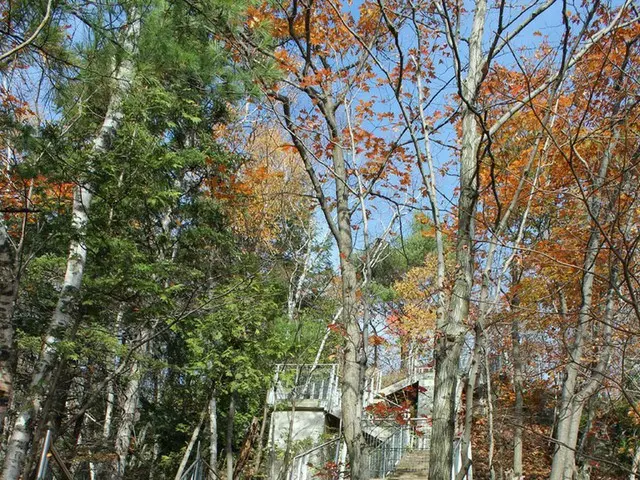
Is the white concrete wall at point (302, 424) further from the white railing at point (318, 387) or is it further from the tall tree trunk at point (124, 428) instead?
the tall tree trunk at point (124, 428)

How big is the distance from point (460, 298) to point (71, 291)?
15.2 feet

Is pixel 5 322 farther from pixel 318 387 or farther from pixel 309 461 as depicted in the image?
pixel 318 387

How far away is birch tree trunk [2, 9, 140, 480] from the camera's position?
491 centimetres

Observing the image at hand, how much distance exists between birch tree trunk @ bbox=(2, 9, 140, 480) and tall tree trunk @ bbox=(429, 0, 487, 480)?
2.78 m

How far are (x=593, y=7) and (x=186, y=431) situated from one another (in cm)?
1010

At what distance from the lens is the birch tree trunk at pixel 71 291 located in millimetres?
4914

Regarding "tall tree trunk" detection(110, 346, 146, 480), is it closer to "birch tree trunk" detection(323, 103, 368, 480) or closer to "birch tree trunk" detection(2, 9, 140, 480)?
"birch tree trunk" detection(2, 9, 140, 480)

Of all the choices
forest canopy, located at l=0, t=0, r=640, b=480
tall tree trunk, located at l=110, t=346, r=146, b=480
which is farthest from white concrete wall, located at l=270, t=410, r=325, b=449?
tall tree trunk, located at l=110, t=346, r=146, b=480

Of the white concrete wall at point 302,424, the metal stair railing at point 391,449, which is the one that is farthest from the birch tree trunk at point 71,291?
the metal stair railing at point 391,449

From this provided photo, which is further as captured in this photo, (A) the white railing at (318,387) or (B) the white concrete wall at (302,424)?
(B) the white concrete wall at (302,424)

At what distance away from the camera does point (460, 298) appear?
283cm

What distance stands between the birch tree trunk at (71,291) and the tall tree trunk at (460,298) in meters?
2.78

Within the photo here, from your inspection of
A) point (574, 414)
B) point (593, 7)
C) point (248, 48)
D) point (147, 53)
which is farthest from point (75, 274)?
point (574, 414)

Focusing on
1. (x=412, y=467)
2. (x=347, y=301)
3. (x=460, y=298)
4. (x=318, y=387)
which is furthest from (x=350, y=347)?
(x=318, y=387)
